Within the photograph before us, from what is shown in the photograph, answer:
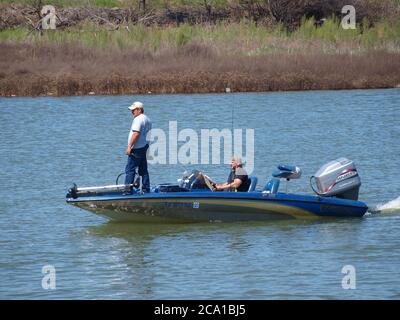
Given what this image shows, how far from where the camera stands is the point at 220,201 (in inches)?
700

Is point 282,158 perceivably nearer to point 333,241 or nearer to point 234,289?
point 333,241

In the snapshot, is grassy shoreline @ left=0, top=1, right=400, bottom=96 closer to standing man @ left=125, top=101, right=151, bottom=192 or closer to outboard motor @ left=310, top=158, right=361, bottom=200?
outboard motor @ left=310, top=158, right=361, bottom=200

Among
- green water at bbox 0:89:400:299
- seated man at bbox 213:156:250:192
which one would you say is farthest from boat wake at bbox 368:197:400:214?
seated man at bbox 213:156:250:192

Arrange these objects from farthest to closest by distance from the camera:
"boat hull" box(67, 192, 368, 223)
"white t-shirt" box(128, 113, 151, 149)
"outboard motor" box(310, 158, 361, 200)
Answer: "outboard motor" box(310, 158, 361, 200) → "white t-shirt" box(128, 113, 151, 149) → "boat hull" box(67, 192, 368, 223)

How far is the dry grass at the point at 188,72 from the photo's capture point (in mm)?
39781

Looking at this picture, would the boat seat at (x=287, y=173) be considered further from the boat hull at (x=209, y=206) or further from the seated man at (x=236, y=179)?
the seated man at (x=236, y=179)

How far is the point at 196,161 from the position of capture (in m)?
25.7

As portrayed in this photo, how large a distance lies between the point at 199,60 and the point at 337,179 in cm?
2341

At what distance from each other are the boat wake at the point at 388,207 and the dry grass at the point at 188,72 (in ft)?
66.3

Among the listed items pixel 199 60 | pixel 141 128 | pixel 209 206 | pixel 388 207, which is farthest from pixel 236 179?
pixel 199 60

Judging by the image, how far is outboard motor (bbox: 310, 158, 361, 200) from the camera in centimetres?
1827

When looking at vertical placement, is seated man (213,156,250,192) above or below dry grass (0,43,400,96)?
below

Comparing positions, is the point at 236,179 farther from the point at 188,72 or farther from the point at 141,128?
the point at 188,72

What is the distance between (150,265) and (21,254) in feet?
6.49
